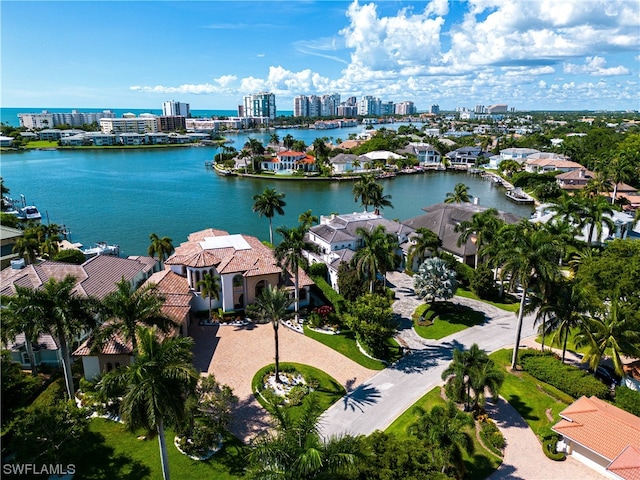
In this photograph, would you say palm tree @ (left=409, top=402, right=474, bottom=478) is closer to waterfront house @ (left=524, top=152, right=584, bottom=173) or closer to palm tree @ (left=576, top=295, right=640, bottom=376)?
palm tree @ (left=576, top=295, right=640, bottom=376)

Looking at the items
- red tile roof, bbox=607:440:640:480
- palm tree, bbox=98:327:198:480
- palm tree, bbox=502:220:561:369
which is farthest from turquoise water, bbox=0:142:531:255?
red tile roof, bbox=607:440:640:480

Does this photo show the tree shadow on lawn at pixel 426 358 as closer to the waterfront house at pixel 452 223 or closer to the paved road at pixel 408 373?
the paved road at pixel 408 373

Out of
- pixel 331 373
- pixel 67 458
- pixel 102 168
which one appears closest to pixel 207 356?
pixel 331 373

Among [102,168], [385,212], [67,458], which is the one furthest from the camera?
[102,168]

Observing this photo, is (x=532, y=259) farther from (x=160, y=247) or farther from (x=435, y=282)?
(x=160, y=247)

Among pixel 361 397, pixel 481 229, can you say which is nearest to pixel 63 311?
pixel 361 397

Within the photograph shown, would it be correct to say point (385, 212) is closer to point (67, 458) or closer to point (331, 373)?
point (331, 373)
